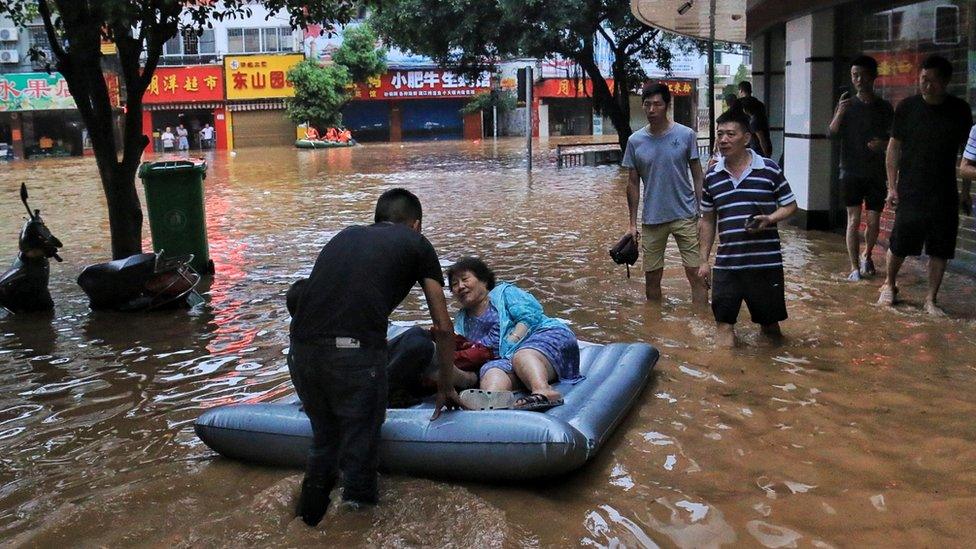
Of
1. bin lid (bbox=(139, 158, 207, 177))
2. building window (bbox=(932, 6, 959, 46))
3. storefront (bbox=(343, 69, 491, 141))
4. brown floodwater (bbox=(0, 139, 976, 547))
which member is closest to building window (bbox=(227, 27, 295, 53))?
storefront (bbox=(343, 69, 491, 141))

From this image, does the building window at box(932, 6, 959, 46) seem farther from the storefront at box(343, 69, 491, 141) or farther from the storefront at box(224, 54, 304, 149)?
the storefront at box(343, 69, 491, 141)

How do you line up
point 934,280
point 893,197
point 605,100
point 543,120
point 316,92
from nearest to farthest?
point 934,280 < point 893,197 < point 605,100 < point 316,92 < point 543,120

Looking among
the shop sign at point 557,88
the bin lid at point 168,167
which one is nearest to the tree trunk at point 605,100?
the bin lid at point 168,167

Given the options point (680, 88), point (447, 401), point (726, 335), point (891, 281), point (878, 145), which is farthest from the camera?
point (680, 88)

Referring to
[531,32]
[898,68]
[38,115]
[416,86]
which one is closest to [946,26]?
[898,68]

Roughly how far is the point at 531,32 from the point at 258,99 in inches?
1016

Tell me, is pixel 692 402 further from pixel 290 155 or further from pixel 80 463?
pixel 290 155

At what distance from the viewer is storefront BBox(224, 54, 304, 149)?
47.2 meters

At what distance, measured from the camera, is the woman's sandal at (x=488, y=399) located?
462cm

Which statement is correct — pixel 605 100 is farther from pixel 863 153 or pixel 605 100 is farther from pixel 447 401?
pixel 447 401

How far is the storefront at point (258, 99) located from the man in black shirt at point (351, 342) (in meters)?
44.4

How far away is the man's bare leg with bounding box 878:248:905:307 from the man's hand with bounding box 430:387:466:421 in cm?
416

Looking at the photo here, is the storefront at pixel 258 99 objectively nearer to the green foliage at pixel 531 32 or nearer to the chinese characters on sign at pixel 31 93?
the chinese characters on sign at pixel 31 93

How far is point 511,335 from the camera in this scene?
5.18 m
